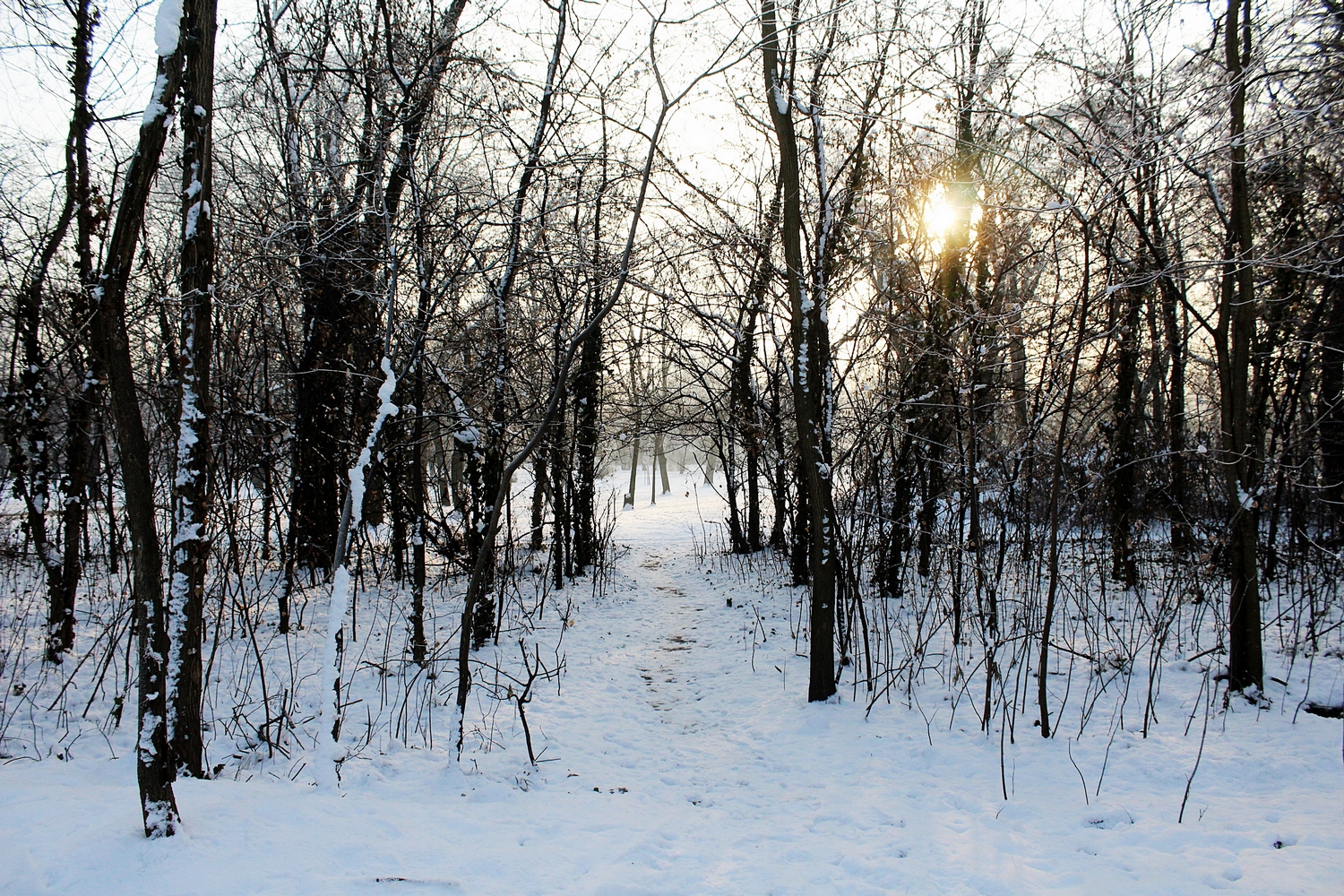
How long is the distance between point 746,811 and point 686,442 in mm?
6609

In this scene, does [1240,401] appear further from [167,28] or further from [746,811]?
[167,28]

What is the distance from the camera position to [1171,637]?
20.7 feet

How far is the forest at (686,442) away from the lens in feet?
10.2

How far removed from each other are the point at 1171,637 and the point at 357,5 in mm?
10801

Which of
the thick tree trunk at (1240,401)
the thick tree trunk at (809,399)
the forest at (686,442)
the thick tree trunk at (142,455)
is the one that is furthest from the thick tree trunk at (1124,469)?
the thick tree trunk at (142,455)

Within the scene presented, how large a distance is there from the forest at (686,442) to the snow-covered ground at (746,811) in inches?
1.5

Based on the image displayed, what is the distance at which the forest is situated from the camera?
3105 mm

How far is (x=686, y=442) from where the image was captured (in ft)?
32.9

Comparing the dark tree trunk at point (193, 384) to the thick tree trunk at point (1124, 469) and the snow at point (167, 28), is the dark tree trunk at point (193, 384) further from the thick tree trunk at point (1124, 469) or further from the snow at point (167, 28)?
the thick tree trunk at point (1124, 469)

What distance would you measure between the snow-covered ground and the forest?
0.04 metres

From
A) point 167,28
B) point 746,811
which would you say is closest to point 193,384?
point 167,28

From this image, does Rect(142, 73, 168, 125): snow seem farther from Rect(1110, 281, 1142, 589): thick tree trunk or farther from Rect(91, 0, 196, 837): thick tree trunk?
Rect(1110, 281, 1142, 589): thick tree trunk

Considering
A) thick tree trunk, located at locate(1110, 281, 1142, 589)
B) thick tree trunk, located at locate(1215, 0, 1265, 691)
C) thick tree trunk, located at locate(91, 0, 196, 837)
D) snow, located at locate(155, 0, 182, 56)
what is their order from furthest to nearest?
thick tree trunk, located at locate(1110, 281, 1142, 589) < thick tree trunk, located at locate(1215, 0, 1265, 691) < snow, located at locate(155, 0, 182, 56) < thick tree trunk, located at locate(91, 0, 196, 837)

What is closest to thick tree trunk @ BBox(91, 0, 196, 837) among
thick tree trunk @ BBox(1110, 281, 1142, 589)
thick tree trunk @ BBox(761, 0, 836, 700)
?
thick tree trunk @ BBox(761, 0, 836, 700)
